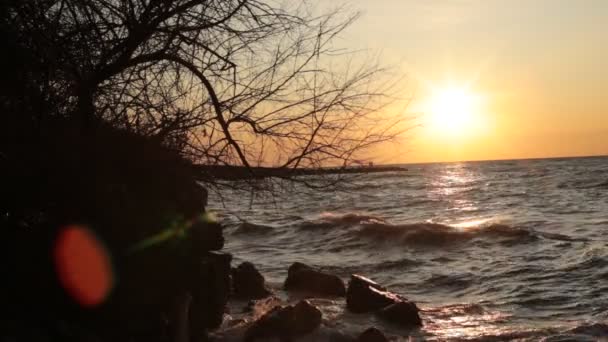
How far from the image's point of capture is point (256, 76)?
5430 millimetres

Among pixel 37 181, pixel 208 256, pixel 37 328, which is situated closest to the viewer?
pixel 37 328

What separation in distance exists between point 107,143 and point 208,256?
1635mm

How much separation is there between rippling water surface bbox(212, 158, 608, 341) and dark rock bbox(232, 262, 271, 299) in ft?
3.12

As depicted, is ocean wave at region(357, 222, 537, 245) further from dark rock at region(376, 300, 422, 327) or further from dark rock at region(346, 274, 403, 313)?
dark rock at region(376, 300, 422, 327)

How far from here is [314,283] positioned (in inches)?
494

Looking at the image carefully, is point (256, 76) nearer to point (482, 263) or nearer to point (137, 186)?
point (137, 186)

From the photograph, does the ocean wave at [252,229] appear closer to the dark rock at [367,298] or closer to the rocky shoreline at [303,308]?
the rocky shoreline at [303,308]

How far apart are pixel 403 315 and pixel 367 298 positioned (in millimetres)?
852

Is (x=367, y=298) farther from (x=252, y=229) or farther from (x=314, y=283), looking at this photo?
(x=252, y=229)

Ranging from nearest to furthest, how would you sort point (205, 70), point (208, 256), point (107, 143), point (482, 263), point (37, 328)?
point (37, 328) → point (107, 143) → point (205, 70) → point (208, 256) → point (482, 263)

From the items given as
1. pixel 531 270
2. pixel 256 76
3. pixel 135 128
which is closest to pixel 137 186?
pixel 135 128

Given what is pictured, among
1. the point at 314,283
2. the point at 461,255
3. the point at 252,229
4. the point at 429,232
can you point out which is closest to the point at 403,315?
the point at 314,283

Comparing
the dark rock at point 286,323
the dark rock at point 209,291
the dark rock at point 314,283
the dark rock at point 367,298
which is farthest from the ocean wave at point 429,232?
the dark rock at point 209,291

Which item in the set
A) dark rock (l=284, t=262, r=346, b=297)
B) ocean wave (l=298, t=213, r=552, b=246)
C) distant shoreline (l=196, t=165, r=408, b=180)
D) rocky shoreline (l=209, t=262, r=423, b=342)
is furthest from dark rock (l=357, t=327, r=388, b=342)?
ocean wave (l=298, t=213, r=552, b=246)
